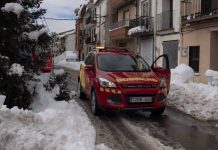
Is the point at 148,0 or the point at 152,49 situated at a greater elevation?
the point at 148,0

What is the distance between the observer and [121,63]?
11461mm

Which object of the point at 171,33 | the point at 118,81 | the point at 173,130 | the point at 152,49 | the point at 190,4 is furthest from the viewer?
the point at 152,49

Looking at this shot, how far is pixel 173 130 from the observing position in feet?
30.0

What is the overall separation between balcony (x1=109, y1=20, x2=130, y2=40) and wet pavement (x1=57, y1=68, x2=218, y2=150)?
23339mm

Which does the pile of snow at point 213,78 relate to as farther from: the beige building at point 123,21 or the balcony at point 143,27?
the beige building at point 123,21

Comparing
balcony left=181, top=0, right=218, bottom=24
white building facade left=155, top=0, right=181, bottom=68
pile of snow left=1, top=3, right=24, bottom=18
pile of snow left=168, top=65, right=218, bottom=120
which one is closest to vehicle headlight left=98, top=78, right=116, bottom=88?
pile of snow left=168, top=65, right=218, bottom=120

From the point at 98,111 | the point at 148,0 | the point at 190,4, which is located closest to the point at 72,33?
the point at 148,0

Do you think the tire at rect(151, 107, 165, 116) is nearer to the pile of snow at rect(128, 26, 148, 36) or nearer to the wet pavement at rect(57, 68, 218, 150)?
the wet pavement at rect(57, 68, 218, 150)

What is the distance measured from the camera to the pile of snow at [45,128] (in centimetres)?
613

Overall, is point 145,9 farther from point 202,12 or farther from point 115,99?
point 115,99

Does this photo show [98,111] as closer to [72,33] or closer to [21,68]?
[21,68]

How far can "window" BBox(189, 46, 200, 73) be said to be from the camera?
2223 centimetres

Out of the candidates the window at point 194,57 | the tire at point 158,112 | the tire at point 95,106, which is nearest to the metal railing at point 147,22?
the window at point 194,57

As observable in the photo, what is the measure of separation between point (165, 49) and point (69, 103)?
59.0ft
